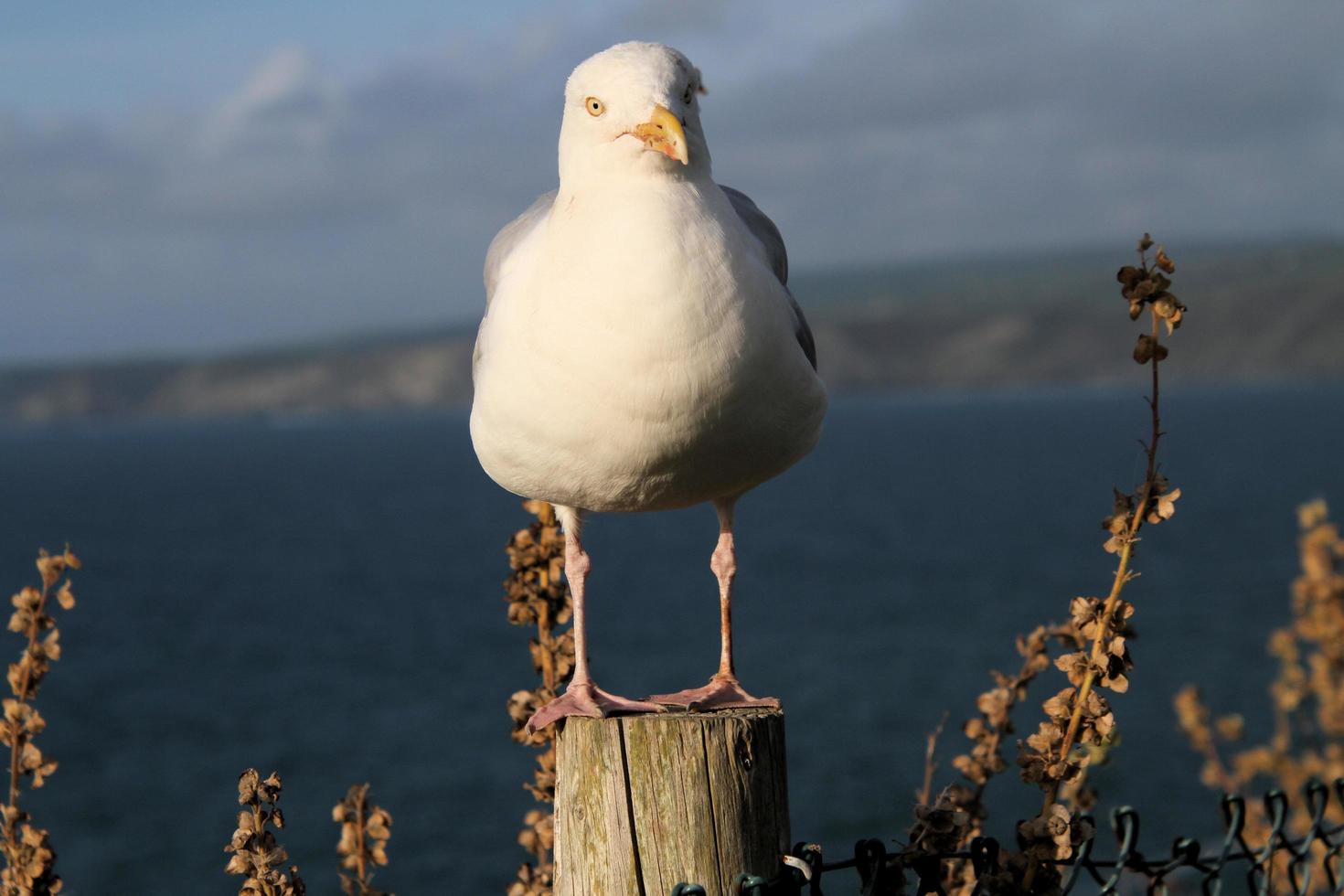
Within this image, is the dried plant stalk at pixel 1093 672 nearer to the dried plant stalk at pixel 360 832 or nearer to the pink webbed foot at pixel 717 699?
the pink webbed foot at pixel 717 699

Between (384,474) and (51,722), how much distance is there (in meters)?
116

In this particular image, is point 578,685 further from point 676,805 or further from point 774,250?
point 774,250

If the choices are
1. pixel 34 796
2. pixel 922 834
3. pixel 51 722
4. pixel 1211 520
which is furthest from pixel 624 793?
pixel 1211 520

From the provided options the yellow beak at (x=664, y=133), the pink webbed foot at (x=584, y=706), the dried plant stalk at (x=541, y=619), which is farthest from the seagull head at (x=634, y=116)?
the pink webbed foot at (x=584, y=706)

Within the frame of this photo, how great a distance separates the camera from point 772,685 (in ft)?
150

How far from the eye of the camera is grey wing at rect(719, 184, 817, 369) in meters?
5.45

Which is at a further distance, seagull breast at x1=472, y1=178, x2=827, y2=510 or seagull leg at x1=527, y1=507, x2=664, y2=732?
seagull leg at x1=527, y1=507, x2=664, y2=732

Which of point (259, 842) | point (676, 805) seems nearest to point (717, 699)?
point (676, 805)

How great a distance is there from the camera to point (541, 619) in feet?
17.9

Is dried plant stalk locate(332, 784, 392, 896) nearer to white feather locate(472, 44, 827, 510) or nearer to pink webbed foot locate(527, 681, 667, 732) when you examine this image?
pink webbed foot locate(527, 681, 667, 732)

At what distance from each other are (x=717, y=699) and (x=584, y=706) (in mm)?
579

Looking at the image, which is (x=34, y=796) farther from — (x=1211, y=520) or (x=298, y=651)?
(x=1211, y=520)

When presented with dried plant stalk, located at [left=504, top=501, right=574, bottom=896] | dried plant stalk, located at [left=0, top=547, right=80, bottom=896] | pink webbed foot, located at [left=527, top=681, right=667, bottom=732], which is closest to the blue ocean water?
dried plant stalk, located at [left=504, top=501, right=574, bottom=896]

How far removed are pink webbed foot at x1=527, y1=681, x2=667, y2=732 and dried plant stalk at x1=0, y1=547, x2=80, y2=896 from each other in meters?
1.48
